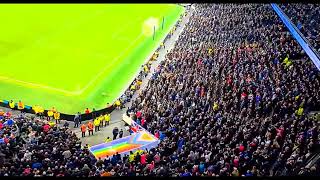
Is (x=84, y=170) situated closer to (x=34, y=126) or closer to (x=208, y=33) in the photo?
(x=34, y=126)

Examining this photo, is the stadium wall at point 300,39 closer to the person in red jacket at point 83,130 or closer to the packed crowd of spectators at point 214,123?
the packed crowd of spectators at point 214,123

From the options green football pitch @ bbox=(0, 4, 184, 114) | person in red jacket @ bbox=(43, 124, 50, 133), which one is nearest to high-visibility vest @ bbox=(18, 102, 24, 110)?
green football pitch @ bbox=(0, 4, 184, 114)

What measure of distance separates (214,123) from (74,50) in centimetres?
2374

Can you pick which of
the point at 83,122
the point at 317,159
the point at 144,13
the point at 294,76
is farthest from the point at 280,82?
the point at 144,13

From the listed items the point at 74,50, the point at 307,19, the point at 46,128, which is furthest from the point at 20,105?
the point at 307,19

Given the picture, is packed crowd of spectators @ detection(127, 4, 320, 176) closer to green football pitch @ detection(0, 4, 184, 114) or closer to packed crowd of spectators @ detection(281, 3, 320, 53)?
packed crowd of spectators @ detection(281, 3, 320, 53)

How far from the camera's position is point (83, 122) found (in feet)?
94.0

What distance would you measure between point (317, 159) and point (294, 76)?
10.3 m

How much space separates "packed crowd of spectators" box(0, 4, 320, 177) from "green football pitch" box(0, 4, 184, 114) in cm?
521

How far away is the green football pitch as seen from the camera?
3328cm

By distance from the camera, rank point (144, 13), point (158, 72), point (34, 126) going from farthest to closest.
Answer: point (144, 13) → point (158, 72) → point (34, 126)

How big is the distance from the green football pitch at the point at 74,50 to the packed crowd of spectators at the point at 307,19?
13973mm

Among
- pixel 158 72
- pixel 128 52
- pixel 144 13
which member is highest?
pixel 144 13

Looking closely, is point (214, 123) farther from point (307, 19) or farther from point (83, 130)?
point (307, 19)
